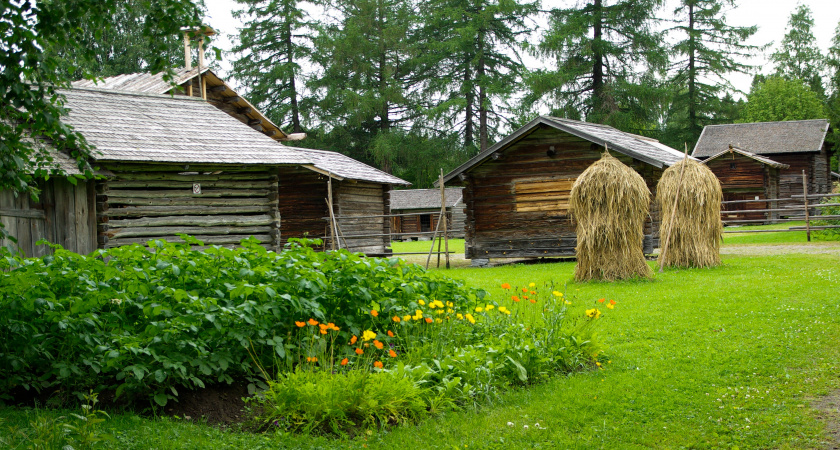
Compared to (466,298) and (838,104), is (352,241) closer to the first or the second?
(466,298)

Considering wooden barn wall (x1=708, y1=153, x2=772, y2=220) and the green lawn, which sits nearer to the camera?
the green lawn

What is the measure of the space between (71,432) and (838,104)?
4043 centimetres

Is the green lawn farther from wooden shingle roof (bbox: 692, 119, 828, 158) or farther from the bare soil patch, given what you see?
wooden shingle roof (bbox: 692, 119, 828, 158)

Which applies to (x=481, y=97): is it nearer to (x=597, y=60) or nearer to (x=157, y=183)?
(x=597, y=60)

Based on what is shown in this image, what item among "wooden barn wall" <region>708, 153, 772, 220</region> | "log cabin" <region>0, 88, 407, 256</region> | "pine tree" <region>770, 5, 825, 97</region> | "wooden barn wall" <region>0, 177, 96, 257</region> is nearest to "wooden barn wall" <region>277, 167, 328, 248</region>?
"log cabin" <region>0, 88, 407, 256</region>

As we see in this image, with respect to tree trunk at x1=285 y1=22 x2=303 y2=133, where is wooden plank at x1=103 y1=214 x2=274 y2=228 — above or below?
below

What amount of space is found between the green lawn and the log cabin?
8.59 metres

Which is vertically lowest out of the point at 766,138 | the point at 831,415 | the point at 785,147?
the point at 831,415

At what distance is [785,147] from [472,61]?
1806cm

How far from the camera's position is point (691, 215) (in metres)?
13.9

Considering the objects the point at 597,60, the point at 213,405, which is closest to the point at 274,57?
the point at 597,60

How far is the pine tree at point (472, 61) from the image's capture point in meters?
39.0

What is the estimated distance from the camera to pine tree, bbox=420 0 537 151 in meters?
39.0

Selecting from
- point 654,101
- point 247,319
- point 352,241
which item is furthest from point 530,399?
point 654,101
